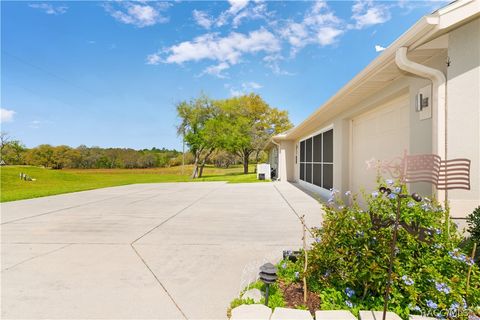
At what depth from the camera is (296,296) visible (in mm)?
2320

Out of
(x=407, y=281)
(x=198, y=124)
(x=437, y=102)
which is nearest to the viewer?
(x=407, y=281)

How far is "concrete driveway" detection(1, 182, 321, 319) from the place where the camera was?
88.3 inches

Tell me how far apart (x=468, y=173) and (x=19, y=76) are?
2340 centimetres

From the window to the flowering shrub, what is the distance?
640cm

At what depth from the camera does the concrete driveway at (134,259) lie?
224 centimetres

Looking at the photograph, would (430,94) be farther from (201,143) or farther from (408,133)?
(201,143)

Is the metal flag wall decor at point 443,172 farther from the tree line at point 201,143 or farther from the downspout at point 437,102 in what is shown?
the tree line at point 201,143

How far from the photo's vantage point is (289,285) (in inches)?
98.3

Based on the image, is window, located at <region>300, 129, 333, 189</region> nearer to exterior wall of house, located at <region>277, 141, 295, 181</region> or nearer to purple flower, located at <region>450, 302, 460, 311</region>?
exterior wall of house, located at <region>277, 141, 295, 181</region>

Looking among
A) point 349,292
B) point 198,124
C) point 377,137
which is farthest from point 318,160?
point 198,124

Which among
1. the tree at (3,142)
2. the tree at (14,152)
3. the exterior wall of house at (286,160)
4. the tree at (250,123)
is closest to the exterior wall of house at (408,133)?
the exterior wall of house at (286,160)

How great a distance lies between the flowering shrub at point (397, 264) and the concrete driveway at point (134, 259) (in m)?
0.91

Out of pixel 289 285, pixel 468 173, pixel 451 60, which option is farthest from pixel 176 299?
pixel 451 60

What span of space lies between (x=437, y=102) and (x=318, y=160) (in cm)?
731
